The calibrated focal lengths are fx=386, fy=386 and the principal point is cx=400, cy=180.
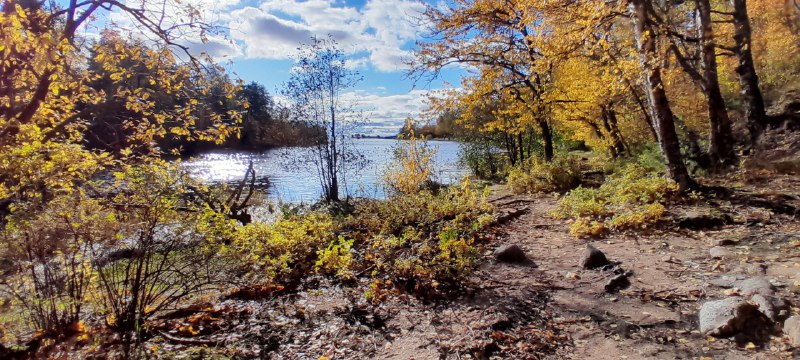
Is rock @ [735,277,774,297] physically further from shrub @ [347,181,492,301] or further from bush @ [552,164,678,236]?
shrub @ [347,181,492,301]

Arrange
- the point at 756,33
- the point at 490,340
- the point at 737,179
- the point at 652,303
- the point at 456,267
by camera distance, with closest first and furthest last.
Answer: the point at 490,340, the point at 652,303, the point at 456,267, the point at 737,179, the point at 756,33

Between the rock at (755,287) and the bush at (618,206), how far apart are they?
2.20 metres

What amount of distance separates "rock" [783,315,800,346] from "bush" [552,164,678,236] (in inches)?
121

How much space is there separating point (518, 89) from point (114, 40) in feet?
36.3

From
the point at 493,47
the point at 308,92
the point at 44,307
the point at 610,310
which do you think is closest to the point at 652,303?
the point at 610,310

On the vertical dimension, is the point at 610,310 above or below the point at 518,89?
below

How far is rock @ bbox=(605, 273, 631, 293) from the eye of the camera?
4152 mm

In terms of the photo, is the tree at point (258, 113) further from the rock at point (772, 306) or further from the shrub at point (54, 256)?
the rock at point (772, 306)

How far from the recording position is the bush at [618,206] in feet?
19.4

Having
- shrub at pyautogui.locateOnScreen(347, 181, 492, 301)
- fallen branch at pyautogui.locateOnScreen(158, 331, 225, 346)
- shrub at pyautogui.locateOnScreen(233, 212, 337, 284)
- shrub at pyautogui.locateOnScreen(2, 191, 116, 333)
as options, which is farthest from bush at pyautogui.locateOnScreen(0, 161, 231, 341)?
shrub at pyautogui.locateOnScreen(347, 181, 492, 301)

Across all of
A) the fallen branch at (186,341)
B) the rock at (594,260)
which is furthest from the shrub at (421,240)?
the fallen branch at (186,341)

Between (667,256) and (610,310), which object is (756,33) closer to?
(667,256)

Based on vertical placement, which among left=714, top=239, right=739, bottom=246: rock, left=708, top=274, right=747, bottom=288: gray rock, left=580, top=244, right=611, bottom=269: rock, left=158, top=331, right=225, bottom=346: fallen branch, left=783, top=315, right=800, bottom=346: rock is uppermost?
left=714, top=239, right=739, bottom=246: rock

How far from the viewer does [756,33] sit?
14.2 m
